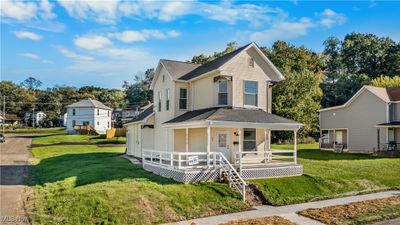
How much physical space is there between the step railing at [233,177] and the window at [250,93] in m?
4.68

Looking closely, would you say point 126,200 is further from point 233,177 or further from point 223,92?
point 223,92

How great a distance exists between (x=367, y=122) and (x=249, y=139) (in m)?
18.1

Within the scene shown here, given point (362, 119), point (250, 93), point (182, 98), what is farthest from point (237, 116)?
point (362, 119)

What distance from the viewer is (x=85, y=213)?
12898 mm

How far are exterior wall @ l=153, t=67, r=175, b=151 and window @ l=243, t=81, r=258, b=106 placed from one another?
4854 mm

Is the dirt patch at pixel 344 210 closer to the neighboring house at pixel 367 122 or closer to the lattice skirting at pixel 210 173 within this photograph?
the lattice skirting at pixel 210 173

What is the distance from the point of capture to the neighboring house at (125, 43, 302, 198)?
1750 centimetres

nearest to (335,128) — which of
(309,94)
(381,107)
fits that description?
(381,107)

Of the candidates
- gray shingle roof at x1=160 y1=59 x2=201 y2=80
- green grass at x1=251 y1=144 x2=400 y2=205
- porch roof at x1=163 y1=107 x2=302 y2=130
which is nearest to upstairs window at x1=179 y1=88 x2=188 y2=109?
gray shingle roof at x1=160 y1=59 x2=201 y2=80

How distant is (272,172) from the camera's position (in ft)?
60.1

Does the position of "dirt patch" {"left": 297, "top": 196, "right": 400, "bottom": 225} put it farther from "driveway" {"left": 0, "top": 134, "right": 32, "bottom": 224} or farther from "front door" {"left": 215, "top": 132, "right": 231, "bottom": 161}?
"driveway" {"left": 0, "top": 134, "right": 32, "bottom": 224}

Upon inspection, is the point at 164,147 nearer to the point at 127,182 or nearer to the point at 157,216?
the point at 127,182

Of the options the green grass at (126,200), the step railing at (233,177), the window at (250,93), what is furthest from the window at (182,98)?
the step railing at (233,177)

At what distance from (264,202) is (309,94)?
3117 cm
